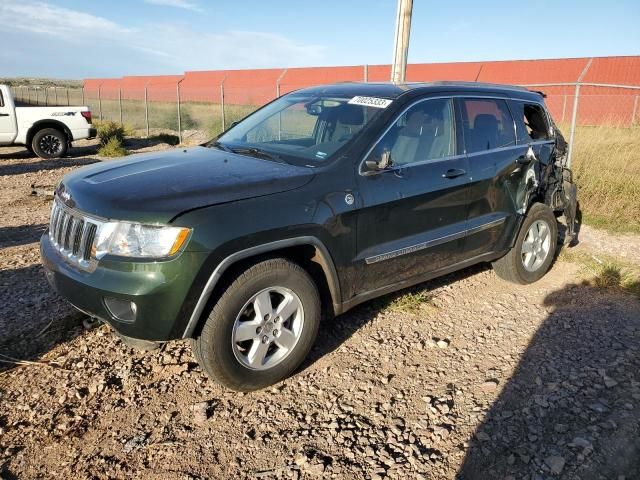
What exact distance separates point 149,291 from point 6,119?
11.8 meters

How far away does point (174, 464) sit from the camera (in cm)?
253

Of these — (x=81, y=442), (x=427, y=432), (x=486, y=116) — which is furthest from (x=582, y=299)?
(x=81, y=442)

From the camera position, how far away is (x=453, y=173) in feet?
12.9

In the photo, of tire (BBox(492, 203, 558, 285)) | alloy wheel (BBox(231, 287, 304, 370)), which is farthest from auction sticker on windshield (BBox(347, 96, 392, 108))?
tire (BBox(492, 203, 558, 285))

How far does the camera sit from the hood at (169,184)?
269 cm

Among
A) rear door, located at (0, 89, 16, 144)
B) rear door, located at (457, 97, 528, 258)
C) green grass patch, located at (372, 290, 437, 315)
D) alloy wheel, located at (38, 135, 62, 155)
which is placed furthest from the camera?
alloy wheel, located at (38, 135, 62, 155)

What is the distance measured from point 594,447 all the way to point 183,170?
9.30 ft

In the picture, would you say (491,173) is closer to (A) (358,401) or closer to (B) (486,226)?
(B) (486,226)

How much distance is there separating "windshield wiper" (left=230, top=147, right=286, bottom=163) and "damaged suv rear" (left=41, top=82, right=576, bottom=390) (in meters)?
0.03

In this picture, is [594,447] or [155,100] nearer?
[594,447]

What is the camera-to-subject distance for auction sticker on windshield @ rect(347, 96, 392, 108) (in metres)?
3.67

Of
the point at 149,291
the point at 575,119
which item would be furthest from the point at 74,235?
the point at 575,119

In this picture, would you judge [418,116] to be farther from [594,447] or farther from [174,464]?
[174,464]

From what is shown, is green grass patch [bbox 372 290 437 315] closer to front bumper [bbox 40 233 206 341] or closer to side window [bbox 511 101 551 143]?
side window [bbox 511 101 551 143]
